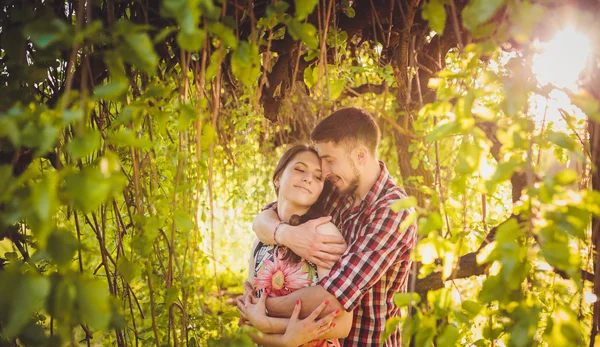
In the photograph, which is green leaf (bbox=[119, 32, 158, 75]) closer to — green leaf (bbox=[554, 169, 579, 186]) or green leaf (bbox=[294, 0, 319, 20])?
green leaf (bbox=[294, 0, 319, 20])

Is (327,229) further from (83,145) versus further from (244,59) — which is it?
(83,145)

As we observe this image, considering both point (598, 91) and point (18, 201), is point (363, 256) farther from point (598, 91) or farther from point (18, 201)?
point (18, 201)

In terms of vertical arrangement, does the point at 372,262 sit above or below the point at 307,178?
below

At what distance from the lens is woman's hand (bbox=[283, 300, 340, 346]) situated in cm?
148

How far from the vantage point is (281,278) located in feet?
5.46

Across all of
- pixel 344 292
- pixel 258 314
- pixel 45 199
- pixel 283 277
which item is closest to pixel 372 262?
pixel 344 292

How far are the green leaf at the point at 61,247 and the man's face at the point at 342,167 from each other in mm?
1208

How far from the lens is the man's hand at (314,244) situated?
1591 millimetres

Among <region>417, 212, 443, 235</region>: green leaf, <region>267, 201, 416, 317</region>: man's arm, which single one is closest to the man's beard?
<region>267, 201, 416, 317</region>: man's arm

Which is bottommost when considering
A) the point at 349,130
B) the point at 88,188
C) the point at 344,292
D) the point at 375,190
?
the point at 344,292

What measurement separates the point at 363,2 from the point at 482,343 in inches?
41.6

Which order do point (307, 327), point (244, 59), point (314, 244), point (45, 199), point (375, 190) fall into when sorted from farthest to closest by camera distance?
point (375, 190) < point (314, 244) < point (307, 327) < point (244, 59) < point (45, 199)

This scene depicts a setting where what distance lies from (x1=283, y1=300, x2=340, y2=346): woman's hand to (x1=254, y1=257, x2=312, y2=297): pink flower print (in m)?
0.12

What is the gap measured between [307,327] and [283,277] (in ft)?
0.78
